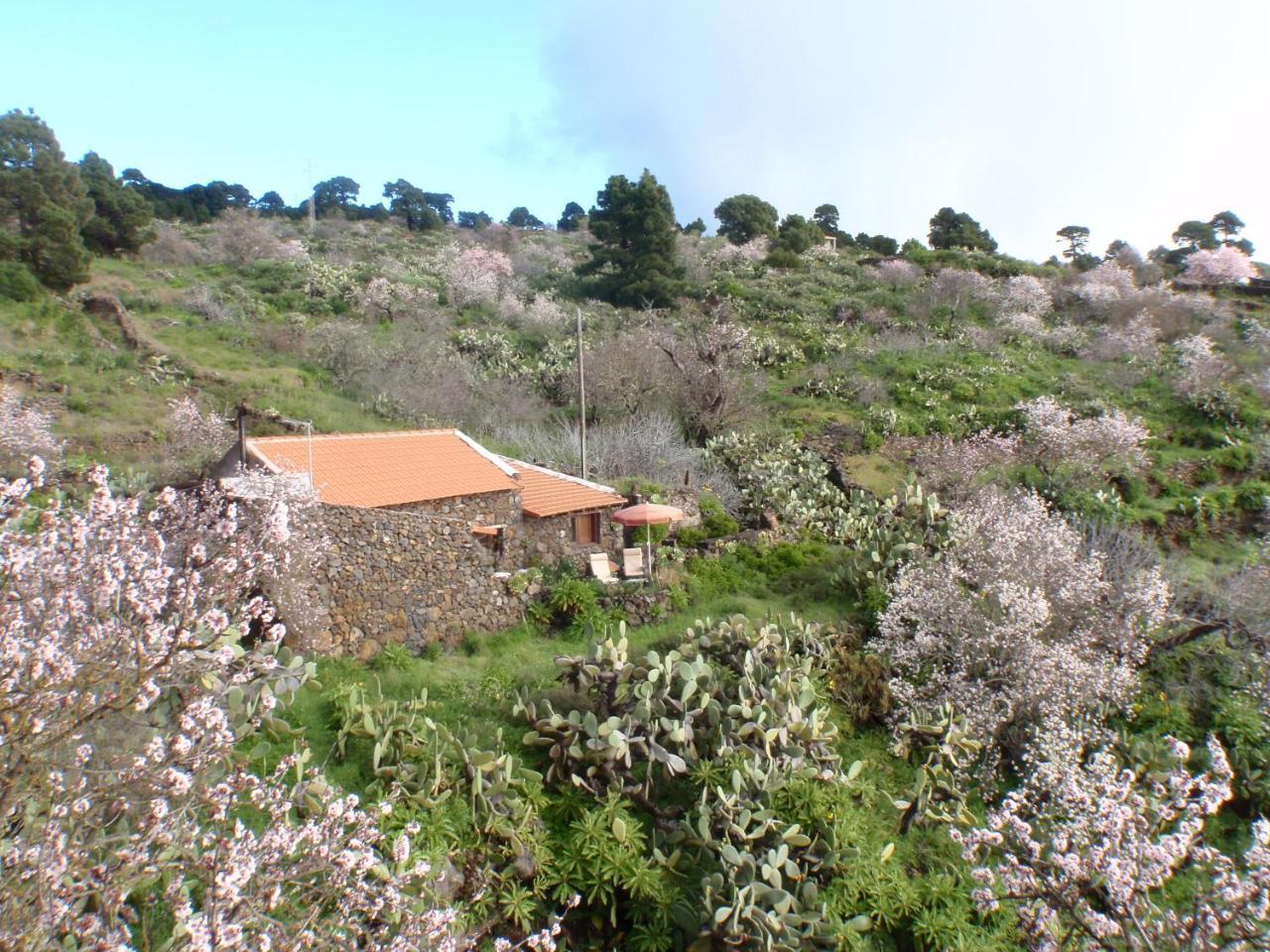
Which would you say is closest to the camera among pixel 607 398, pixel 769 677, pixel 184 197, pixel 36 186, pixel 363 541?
pixel 769 677

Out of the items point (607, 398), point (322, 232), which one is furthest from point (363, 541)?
point (322, 232)

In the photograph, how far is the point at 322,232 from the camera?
5291 cm

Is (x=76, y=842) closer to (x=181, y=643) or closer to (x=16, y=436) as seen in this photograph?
(x=181, y=643)

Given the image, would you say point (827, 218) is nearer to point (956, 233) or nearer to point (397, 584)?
point (956, 233)

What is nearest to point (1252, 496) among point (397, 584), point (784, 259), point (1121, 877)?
point (1121, 877)

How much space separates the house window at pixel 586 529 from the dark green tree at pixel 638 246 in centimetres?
2482

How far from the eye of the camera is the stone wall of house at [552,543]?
15242mm

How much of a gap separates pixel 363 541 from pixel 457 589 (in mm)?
1592

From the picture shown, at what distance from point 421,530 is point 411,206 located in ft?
196

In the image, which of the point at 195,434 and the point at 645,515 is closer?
the point at 645,515

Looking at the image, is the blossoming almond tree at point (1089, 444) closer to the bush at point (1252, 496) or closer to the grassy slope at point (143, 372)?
the bush at point (1252, 496)

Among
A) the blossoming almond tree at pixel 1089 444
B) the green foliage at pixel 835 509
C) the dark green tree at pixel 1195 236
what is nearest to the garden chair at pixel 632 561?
the green foliage at pixel 835 509

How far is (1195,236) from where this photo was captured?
2035 inches

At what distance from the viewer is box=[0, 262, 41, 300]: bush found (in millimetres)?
25812
